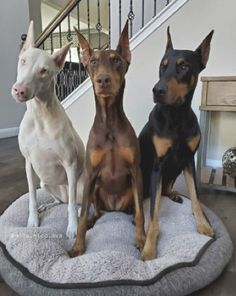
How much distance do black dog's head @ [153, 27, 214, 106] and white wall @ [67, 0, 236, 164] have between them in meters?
1.28

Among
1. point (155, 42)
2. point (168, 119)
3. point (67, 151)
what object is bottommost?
point (67, 151)

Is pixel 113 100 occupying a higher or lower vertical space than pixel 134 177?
higher

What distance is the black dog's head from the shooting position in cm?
127

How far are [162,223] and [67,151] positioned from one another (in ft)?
1.90

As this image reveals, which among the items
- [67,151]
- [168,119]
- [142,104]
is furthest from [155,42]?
[67,151]

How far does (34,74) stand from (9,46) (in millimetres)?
3800

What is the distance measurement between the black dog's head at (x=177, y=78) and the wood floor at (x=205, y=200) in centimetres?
75

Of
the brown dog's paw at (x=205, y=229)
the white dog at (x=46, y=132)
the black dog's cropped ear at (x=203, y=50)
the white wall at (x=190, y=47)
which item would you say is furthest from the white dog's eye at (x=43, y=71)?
the white wall at (x=190, y=47)

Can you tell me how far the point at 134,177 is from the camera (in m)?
1.34

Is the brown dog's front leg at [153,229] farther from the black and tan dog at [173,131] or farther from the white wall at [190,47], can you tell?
the white wall at [190,47]

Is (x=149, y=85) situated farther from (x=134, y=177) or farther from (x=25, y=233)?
(x=25, y=233)

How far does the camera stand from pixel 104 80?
1.16 meters

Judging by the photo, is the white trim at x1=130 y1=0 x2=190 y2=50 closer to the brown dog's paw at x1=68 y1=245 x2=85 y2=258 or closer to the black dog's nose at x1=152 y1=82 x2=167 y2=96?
the black dog's nose at x1=152 y1=82 x2=167 y2=96

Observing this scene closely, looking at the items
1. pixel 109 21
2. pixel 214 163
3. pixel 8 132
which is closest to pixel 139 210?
pixel 214 163
